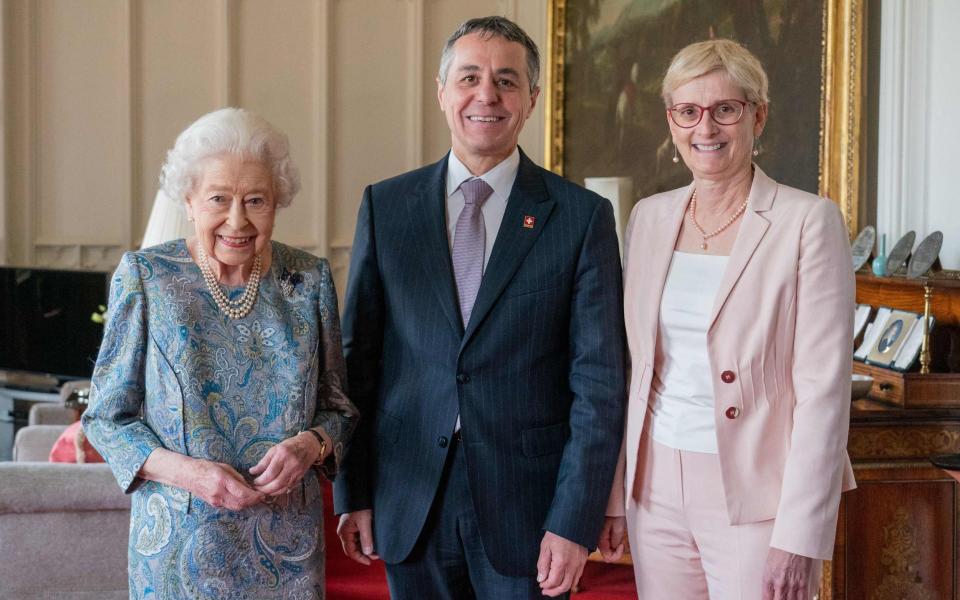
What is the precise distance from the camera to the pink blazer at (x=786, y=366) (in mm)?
2020

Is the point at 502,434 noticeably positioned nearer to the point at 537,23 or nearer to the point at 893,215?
the point at 893,215

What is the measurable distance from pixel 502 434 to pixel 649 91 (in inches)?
165

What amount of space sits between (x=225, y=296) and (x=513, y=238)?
60 centimetres

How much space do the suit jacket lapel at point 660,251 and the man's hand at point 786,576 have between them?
479mm

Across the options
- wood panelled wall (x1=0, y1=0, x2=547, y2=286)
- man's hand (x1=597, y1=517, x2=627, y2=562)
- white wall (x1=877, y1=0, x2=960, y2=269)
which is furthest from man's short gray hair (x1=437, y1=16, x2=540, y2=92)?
wood panelled wall (x1=0, y1=0, x2=547, y2=286)

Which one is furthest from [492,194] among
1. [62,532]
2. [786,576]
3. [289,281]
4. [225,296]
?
[62,532]

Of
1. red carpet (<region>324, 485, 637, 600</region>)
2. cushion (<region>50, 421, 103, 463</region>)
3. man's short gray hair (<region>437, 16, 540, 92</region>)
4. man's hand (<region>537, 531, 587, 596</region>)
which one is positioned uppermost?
man's short gray hair (<region>437, 16, 540, 92</region>)

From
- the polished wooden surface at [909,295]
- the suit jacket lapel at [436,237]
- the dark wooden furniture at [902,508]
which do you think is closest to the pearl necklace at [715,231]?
the suit jacket lapel at [436,237]

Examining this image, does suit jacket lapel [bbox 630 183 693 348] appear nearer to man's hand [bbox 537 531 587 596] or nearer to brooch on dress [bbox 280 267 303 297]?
man's hand [bbox 537 531 587 596]

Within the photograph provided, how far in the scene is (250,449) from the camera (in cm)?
207

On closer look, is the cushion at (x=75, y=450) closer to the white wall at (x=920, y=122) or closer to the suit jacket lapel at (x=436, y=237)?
the suit jacket lapel at (x=436, y=237)

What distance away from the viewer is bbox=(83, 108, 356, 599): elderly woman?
79.6 inches

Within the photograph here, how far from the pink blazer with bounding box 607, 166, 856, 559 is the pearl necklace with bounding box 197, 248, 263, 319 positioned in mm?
918

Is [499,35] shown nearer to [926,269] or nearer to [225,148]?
[225,148]
